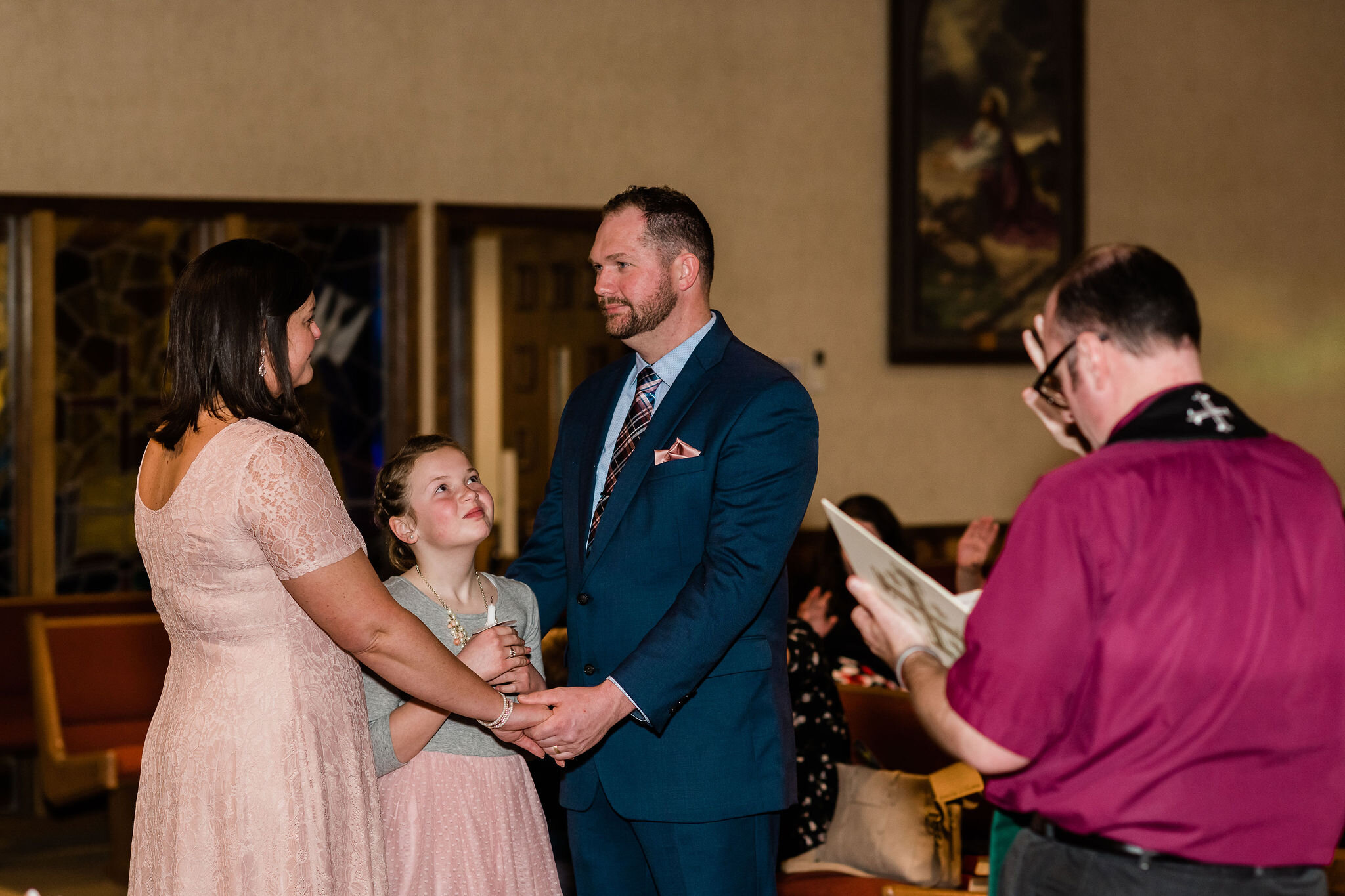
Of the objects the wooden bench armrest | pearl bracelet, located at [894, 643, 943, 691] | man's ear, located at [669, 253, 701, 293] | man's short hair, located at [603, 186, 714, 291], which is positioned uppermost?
man's short hair, located at [603, 186, 714, 291]

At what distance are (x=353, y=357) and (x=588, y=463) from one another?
4189 millimetres

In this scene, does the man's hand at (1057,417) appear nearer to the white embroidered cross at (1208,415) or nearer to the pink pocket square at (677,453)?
the white embroidered cross at (1208,415)

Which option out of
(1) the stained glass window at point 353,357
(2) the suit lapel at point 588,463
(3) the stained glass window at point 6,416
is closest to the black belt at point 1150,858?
(2) the suit lapel at point 588,463

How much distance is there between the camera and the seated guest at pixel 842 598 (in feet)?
14.2

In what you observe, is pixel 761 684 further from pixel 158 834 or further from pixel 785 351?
pixel 785 351

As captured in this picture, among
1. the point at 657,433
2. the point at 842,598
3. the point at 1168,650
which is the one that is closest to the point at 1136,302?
the point at 1168,650

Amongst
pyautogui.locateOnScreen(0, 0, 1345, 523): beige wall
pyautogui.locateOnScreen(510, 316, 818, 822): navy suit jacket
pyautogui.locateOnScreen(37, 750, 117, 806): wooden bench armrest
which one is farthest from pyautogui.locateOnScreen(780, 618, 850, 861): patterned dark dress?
pyautogui.locateOnScreen(0, 0, 1345, 523): beige wall

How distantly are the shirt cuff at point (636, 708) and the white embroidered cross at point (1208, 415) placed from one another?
1205 mm

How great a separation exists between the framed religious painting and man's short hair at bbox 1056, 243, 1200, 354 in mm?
5685

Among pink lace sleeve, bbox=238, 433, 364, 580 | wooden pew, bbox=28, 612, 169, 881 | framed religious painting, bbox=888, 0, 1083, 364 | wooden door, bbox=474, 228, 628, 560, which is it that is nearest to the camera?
pink lace sleeve, bbox=238, 433, 364, 580

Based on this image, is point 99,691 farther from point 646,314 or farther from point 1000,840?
point 1000,840

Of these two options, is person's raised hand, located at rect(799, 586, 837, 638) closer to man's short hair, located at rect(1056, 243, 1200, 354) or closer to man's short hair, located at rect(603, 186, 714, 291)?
man's short hair, located at rect(603, 186, 714, 291)

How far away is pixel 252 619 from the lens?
2098mm

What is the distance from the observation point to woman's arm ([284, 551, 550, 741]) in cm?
206
